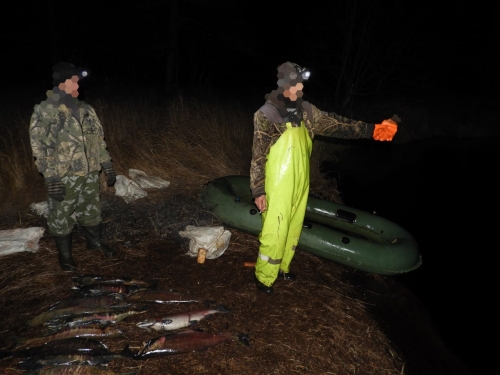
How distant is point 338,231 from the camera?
4984 mm

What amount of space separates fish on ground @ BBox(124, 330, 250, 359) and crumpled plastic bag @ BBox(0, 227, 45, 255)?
7.13 ft

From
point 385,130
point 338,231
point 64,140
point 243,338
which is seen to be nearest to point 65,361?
point 243,338

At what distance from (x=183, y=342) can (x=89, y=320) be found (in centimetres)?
92

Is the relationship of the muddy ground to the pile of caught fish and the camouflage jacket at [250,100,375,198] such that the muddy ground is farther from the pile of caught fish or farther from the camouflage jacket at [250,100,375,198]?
the camouflage jacket at [250,100,375,198]

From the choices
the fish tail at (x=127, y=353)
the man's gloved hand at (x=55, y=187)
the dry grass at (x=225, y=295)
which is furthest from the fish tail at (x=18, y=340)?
the man's gloved hand at (x=55, y=187)

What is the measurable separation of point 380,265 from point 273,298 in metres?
1.73

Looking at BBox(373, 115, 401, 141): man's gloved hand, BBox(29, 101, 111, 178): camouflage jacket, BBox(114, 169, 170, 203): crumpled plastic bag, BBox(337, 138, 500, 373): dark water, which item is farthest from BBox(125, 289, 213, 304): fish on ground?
BBox(337, 138, 500, 373): dark water

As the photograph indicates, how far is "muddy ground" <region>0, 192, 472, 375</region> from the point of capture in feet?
9.30

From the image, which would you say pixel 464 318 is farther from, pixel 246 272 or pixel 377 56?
pixel 377 56

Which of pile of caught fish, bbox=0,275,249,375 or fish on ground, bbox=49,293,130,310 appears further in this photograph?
fish on ground, bbox=49,293,130,310

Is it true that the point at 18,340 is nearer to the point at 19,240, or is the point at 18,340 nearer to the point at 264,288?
the point at 19,240

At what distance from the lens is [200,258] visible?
4.00 metres

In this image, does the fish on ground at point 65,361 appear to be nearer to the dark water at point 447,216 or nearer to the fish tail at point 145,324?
the fish tail at point 145,324

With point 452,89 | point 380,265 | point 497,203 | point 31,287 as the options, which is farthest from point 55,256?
point 452,89
